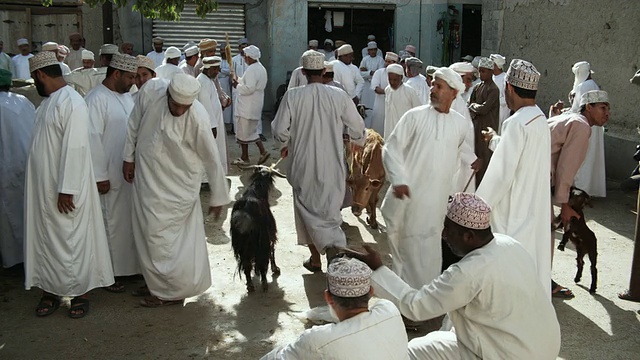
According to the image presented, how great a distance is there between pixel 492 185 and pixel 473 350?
1550mm

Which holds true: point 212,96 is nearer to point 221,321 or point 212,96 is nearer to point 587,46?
point 221,321

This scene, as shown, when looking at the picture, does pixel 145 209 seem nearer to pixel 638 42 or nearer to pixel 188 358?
pixel 188 358

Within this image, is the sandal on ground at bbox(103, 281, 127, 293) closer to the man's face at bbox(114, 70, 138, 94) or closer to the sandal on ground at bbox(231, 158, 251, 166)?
the man's face at bbox(114, 70, 138, 94)

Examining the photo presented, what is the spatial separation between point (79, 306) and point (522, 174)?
3469mm

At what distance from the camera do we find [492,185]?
14.7ft

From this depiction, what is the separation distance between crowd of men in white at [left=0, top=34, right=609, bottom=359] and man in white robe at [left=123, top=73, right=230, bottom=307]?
0.01 metres

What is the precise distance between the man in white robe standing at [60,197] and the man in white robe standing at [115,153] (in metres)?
0.43

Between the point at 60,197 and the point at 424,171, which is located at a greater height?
the point at 424,171

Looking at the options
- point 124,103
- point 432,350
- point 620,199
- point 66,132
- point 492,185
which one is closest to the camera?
point 432,350

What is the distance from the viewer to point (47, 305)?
5371mm

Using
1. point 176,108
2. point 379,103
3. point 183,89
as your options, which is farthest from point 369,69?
point 183,89

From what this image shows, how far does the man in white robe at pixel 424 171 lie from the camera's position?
504cm

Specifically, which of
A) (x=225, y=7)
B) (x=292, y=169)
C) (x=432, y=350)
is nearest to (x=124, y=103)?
(x=292, y=169)

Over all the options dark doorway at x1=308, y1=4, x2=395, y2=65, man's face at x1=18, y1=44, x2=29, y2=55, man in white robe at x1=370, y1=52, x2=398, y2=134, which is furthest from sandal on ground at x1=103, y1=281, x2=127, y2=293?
dark doorway at x1=308, y1=4, x2=395, y2=65
